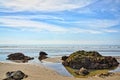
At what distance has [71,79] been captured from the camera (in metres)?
23.2

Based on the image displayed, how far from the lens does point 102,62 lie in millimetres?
34594

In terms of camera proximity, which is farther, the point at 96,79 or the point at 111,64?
the point at 111,64

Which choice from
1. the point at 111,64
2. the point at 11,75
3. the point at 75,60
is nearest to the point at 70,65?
the point at 75,60

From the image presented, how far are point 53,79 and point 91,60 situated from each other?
41.1ft

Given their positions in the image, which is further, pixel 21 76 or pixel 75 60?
pixel 75 60

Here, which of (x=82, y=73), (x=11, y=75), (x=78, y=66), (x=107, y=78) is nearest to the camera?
(x=11, y=75)

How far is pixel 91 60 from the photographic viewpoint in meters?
34.1

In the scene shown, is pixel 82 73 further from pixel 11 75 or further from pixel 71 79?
pixel 11 75

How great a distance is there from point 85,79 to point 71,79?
4.60 feet

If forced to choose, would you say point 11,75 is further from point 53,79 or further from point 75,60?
point 75,60

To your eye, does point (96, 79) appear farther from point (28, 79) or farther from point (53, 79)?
point (28, 79)

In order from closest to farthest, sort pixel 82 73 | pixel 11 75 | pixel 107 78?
pixel 11 75 → pixel 107 78 → pixel 82 73

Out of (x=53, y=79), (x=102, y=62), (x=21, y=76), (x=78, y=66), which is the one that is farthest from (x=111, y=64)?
(x=21, y=76)

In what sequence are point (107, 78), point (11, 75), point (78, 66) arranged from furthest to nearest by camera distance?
point (78, 66) → point (107, 78) → point (11, 75)
